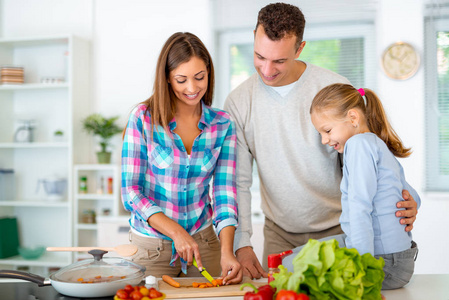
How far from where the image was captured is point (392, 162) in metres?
1.46

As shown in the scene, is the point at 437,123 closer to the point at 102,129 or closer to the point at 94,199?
the point at 102,129

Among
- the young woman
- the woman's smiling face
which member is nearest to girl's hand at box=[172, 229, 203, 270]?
the young woman

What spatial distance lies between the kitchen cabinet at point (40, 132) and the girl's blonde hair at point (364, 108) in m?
2.98

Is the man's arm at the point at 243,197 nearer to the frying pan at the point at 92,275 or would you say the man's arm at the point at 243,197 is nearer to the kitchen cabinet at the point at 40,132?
the frying pan at the point at 92,275

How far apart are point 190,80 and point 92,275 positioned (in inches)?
29.0

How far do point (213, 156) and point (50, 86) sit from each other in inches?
109

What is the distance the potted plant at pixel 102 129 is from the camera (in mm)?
4035

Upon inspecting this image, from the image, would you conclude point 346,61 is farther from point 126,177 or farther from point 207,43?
point 126,177

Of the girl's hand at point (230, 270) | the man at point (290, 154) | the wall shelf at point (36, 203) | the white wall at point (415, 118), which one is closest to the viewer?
the girl's hand at point (230, 270)

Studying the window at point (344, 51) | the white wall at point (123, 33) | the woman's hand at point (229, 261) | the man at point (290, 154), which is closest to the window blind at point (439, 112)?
the window at point (344, 51)

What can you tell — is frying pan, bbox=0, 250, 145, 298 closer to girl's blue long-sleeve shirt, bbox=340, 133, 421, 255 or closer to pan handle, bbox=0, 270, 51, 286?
pan handle, bbox=0, 270, 51, 286

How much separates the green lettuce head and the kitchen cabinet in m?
3.31

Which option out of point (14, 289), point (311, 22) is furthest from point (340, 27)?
point (14, 289)

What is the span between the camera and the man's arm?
1.75 metres
